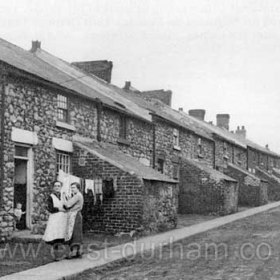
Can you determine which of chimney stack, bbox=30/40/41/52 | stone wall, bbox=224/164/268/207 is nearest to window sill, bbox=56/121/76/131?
chimney stack, bbox=30/40/41/52

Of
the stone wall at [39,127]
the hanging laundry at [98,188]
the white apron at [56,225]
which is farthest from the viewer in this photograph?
the hanging laundry at [98,188]

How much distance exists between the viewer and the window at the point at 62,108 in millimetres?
16266

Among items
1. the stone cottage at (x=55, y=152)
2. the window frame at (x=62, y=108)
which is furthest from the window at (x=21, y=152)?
the window frame at (x=62, y=108)

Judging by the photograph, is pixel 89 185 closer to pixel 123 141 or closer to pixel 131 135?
pixel 123 141

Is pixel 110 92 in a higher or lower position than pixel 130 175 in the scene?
higher

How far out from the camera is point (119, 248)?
12.6 meters

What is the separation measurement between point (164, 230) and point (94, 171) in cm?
314

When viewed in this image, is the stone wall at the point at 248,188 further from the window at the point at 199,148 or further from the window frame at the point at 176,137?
the window frame at the point at 176,137

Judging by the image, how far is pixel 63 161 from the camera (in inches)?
643

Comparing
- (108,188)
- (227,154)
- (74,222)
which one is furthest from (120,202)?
(227,154)

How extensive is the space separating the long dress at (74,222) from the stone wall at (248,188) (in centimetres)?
2369

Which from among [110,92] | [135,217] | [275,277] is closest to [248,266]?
[275,277]

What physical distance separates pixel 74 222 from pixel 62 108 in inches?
241

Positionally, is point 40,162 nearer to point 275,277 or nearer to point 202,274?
point 202,274
